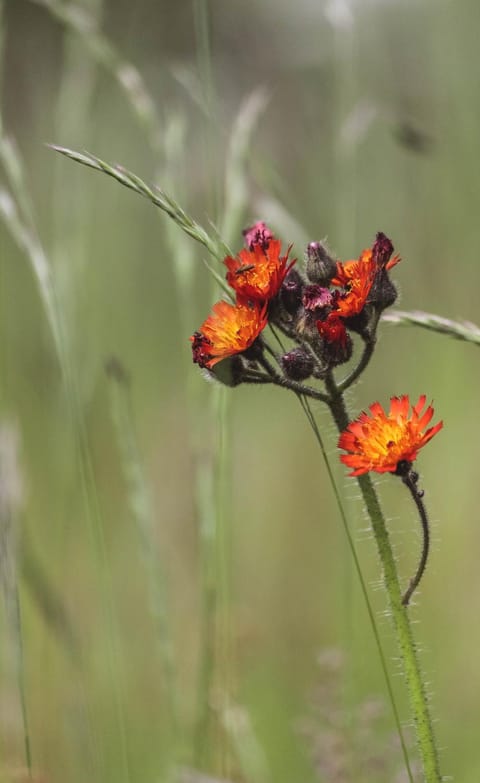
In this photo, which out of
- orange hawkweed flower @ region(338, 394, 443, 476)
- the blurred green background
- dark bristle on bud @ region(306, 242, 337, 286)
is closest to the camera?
orange hawkweed flower @ region(338, 394, 443, 476)

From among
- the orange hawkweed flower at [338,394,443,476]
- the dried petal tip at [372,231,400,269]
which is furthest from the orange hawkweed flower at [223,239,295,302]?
the orange hawkweed flower at [338,394,443,476]

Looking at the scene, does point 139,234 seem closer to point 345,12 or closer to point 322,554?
point 322,554

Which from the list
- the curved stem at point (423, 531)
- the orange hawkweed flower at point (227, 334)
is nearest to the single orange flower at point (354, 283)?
the orange hawkweed flower at point (227, 334)

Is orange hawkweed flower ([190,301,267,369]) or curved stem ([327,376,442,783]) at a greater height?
orange hawkweed flower ([190,301,267,369])

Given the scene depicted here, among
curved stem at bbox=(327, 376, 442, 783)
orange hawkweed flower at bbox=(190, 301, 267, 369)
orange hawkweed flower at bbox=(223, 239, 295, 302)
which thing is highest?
orange hawkweed flower at bbox=(223, 239, 295, 302)

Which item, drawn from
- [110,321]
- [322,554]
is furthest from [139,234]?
[322,554]

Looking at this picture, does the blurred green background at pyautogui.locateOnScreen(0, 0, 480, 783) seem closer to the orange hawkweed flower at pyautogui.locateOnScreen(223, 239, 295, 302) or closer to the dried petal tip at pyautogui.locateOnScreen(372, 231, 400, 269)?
the orange hawkweed flower at pyautogui.locateOnScreen(223, 239, 295, 302)

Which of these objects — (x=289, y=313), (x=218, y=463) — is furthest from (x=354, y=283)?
(x=218, y=463)

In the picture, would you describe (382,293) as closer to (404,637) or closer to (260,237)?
(260,237)
